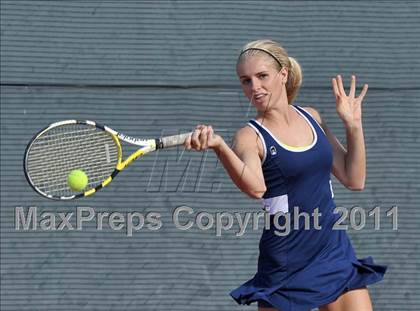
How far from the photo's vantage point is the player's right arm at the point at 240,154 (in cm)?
271

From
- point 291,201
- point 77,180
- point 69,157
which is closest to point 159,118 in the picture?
point 69,157

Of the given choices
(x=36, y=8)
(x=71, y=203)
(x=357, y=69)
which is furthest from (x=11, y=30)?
(x=357, y=69)

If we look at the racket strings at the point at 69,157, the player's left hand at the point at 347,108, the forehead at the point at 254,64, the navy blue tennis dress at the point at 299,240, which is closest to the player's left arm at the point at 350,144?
the player's left hand at the point at 347,108

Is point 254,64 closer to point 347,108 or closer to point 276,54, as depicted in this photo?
point 276,54

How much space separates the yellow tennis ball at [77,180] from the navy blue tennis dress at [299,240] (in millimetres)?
650

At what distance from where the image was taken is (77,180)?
10.7 ft

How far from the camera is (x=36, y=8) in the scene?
4.27 m

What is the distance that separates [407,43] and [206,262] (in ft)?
4.60

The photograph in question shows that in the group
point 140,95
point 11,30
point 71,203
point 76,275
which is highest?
point 11,30

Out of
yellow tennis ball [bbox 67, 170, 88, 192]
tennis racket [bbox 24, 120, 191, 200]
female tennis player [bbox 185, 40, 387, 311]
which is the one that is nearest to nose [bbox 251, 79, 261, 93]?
female tennis player [bbox 185, 40, 387, 311]

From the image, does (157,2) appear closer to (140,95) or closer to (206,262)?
(140,95)

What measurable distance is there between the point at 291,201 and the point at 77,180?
0.77 meters

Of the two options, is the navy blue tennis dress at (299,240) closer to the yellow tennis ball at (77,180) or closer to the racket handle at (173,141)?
the racket handle at (173,141)

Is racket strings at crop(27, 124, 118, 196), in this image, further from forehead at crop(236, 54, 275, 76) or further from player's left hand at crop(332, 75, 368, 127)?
player's left hand at crop(332, 75, 368, 127)
